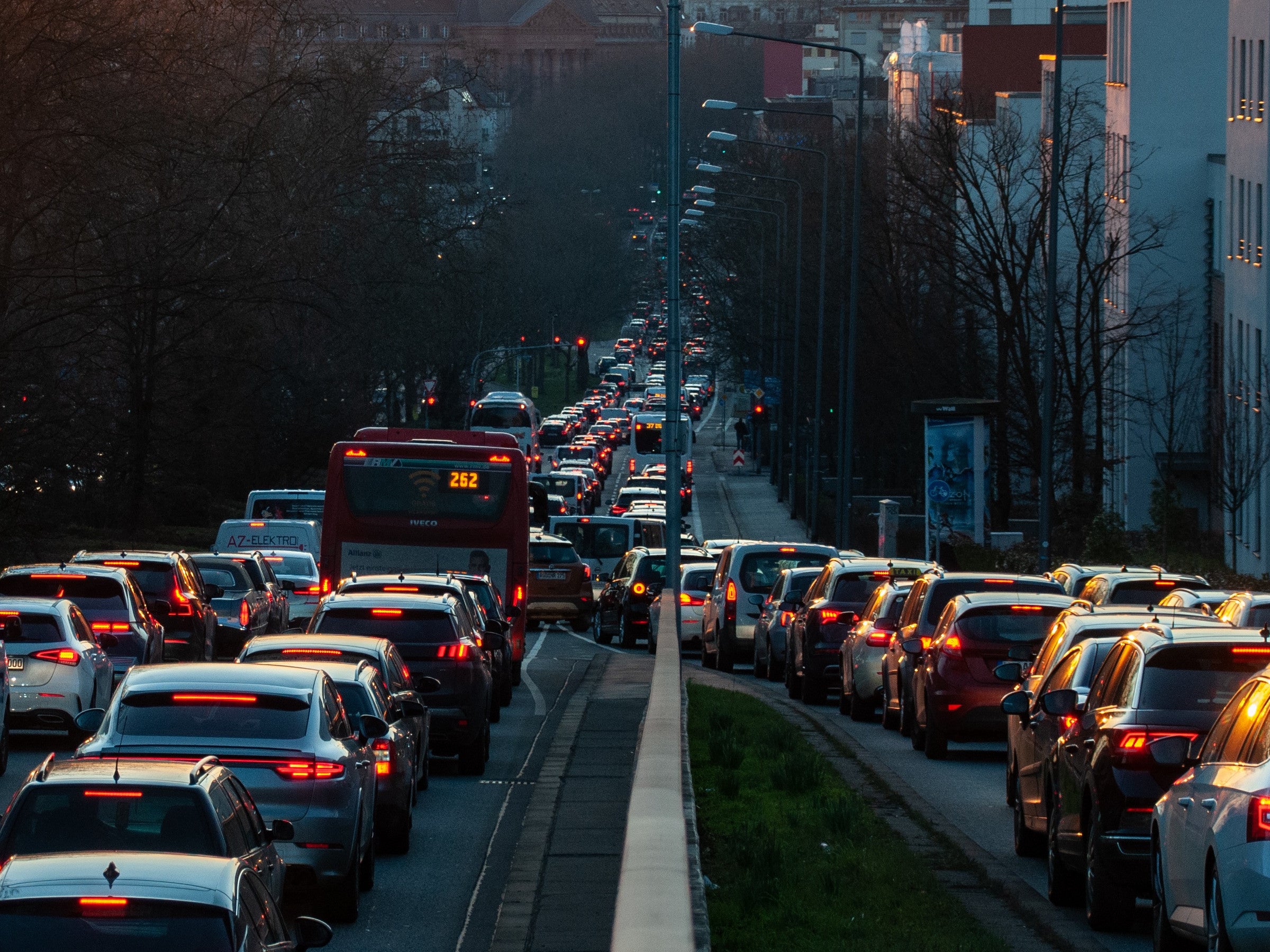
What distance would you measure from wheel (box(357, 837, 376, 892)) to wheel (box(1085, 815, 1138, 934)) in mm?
4008

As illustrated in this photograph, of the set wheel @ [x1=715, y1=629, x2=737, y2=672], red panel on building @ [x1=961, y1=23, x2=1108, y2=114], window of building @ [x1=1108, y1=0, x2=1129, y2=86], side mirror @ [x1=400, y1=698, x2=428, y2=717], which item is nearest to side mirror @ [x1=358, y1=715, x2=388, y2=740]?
side mirror @ [x1=400, y1=698, x2=428, y2=717]

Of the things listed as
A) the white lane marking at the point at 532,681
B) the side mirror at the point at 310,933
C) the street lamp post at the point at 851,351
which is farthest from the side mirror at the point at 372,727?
the street lamp post at the point at 851,351

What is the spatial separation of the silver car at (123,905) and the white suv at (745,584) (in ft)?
75.8

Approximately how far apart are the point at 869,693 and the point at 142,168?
491 inches

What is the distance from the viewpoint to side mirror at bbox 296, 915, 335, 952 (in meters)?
8.35

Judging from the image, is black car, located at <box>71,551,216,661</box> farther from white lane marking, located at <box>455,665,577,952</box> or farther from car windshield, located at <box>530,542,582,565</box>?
car windshield, located at <box>530,542,582,565</box>

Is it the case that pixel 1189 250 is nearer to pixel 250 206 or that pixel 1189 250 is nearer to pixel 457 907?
→ pixel 250 206

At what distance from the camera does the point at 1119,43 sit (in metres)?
65.8

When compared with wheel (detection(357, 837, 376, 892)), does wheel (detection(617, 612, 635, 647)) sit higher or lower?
lower

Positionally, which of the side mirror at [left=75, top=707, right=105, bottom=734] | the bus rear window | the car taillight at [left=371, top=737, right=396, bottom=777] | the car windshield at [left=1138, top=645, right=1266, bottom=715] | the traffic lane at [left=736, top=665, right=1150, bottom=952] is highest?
the bus rear window

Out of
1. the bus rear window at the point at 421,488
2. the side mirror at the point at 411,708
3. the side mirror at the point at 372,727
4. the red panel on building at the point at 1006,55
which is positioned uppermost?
the red panel on building at the point at 1006,55

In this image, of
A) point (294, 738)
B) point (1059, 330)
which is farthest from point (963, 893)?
point (1059, 330)

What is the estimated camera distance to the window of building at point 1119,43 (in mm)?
64375

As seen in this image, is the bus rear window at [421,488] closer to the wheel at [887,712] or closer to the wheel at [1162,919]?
the wheel at [887,712]
